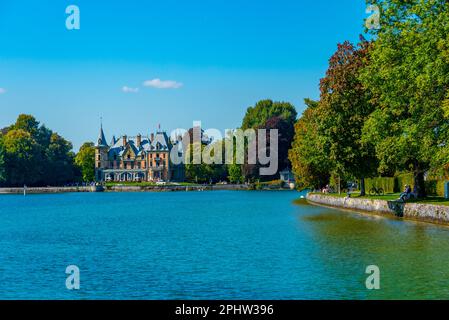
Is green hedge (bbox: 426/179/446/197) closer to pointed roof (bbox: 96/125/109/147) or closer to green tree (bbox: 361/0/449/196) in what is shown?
green tree (bbox: 361/0/449/196)

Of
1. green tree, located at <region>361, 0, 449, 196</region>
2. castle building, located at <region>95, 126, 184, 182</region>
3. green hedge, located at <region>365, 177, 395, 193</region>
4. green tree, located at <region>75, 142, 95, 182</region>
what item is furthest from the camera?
castle building, located at <region>95, 126, 184, 182</region>

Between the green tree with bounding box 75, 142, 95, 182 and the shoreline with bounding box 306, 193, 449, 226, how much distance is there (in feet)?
387

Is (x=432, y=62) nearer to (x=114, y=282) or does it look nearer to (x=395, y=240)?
(x=395, y=240)

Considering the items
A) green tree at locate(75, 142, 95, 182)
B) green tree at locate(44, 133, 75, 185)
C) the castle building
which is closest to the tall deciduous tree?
green tree at locate(44, 133, 75, 185)

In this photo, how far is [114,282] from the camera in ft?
67.5

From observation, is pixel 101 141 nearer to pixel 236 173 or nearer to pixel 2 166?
pixel 2 166

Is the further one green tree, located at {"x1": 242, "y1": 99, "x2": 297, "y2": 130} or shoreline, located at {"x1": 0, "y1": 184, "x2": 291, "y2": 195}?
shoreline, located at {"x1": 0, "y1": 184, "x2": 291, "y2": 195}

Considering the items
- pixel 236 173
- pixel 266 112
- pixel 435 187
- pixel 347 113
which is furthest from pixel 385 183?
pixel 266 112

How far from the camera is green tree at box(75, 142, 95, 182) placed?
554ft

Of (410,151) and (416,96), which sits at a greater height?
(416,96)

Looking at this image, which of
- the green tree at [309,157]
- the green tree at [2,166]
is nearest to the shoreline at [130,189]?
the green tree at [2,166]
